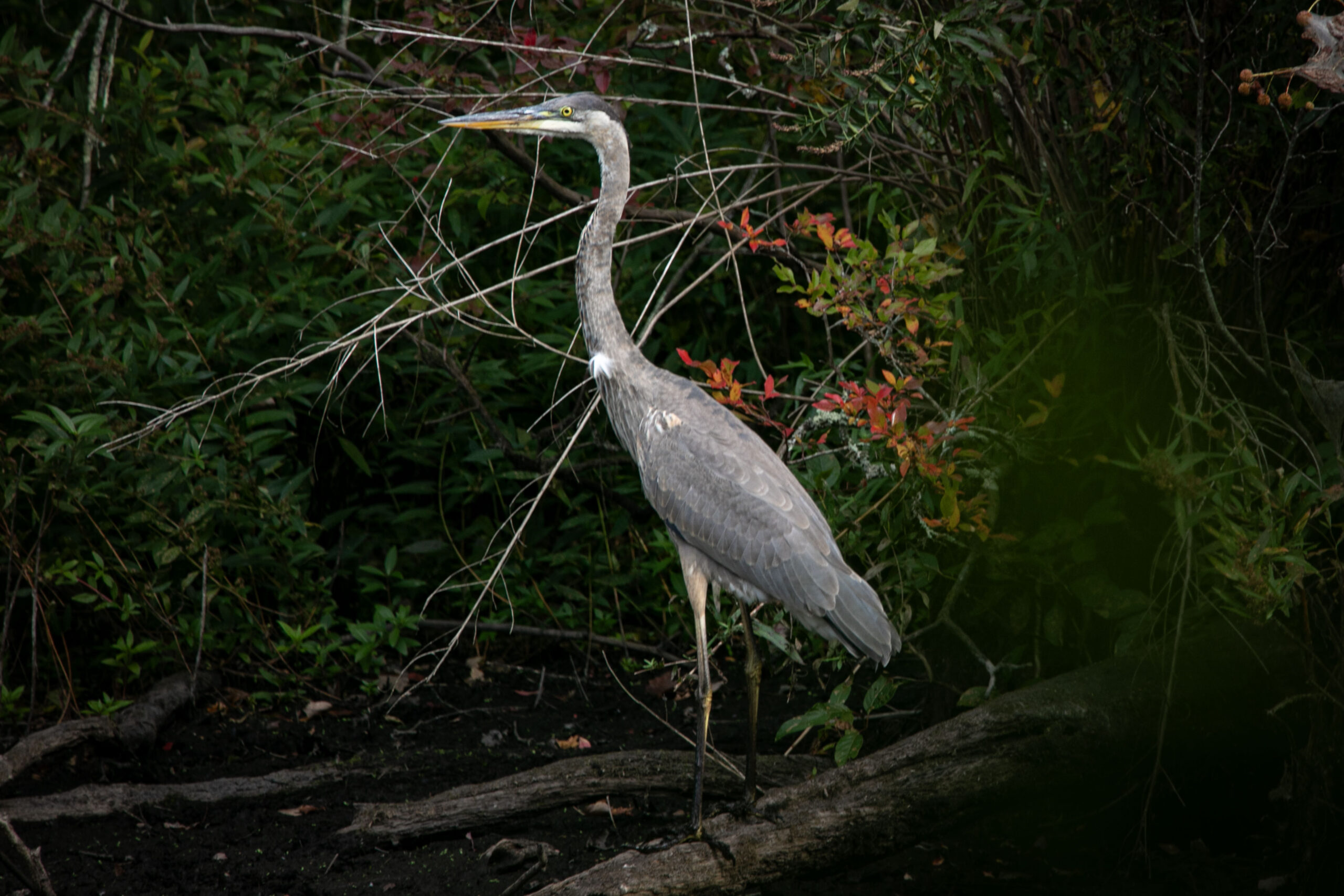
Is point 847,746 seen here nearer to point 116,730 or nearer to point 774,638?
point 774,638

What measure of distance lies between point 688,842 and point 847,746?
703 mm

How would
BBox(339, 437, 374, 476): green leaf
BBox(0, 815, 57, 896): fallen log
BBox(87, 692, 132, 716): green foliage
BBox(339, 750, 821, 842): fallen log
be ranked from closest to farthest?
BBox(0, 815, 57, 896): fallen log
BBox(339, 750, 821, 842): fallen log
BBox(87, 692, 132, 716): green foliage
BBox(339, 437, 374, 476): green leaf

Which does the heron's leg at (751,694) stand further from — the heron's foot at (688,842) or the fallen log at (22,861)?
the fallen log at (22,861)

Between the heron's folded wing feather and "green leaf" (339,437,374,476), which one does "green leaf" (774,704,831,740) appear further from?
"green leaf" (339,437,374,476)

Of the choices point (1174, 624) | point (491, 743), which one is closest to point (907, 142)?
point (1174, 624)

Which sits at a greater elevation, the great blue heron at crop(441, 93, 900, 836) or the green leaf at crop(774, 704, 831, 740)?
the great blue heron at crop(441, 93, 900, 836)

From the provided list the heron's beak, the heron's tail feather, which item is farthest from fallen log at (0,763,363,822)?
the heron's beak

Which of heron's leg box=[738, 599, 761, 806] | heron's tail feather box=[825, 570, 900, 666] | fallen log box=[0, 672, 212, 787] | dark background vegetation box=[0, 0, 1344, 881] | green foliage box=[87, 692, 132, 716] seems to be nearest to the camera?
heron's tail feather box=[825, 570, 900, 666]

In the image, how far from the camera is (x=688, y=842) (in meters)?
3.03

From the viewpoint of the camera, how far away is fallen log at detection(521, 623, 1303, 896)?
2.97 meters

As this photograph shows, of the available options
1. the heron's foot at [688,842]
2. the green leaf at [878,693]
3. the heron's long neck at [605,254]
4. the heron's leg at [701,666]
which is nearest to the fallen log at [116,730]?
the heron's foot at [688,842]

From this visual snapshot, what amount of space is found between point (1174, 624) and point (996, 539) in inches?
25.1

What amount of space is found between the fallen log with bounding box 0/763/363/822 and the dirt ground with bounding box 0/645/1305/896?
0.09ft

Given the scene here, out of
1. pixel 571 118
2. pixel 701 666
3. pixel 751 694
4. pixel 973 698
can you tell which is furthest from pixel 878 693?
pixel 571 118
